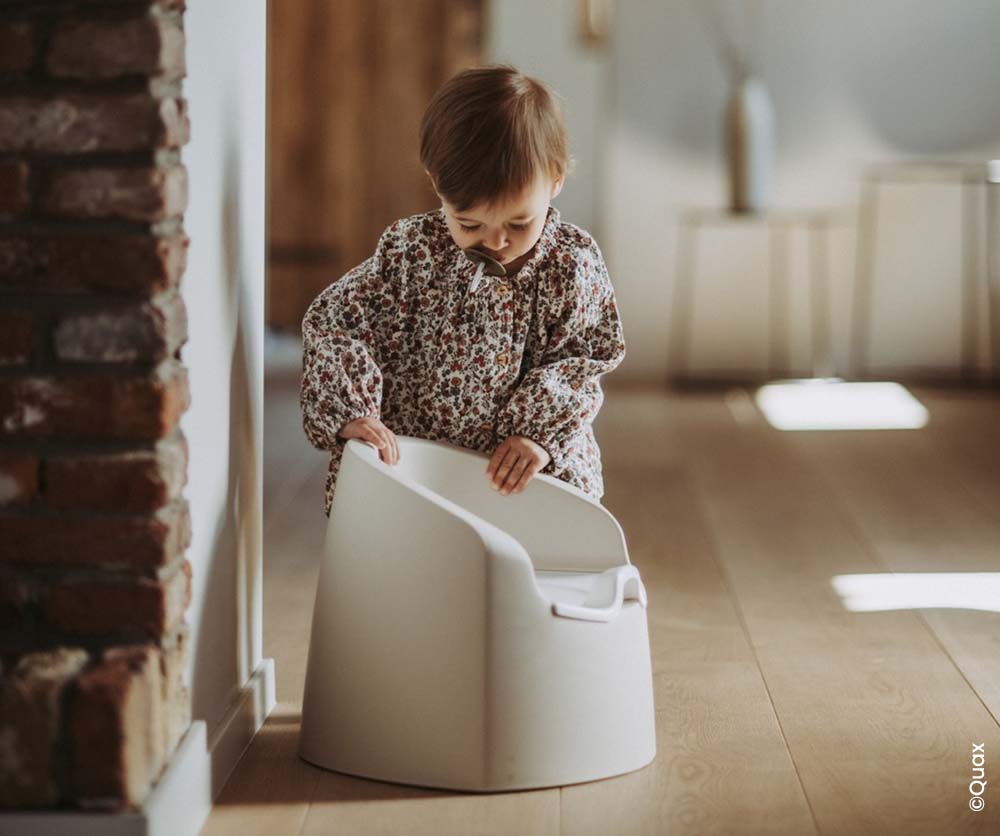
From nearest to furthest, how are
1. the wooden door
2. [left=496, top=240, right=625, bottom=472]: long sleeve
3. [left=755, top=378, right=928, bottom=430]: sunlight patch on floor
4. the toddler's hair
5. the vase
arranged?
the toddler's hair, [left=496, top=240, right=625, bottom=472]: long sleeve, [left=755, top=378, right=928, bottom=430]: sunlight patch on floor, the vase, the wooden door

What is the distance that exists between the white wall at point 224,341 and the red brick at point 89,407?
0.08 m

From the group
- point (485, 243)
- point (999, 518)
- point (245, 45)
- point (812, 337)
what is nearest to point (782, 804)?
point (485, 243)

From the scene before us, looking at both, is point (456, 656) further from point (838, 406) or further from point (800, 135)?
point (800, 135)

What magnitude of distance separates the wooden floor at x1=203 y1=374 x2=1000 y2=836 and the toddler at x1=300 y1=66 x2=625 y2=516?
0.38m

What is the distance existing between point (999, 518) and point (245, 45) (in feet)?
6.72

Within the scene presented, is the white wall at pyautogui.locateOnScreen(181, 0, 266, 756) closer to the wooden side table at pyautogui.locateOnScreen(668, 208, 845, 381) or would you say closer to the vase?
the vase

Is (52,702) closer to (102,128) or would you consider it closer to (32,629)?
(32,629)

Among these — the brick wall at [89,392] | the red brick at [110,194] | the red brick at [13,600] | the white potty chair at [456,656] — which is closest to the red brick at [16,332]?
the brick wall at [89,392]

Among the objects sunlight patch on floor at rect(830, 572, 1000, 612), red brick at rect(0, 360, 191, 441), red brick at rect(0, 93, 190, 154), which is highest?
red brick at rect(0, 93, 190, 154)

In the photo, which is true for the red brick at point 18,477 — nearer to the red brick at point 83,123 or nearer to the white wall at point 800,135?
the red brick at point 83,123

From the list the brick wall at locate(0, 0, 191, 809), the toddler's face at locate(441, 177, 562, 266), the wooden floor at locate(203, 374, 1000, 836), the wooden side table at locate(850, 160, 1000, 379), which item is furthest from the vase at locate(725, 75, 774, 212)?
the brick wall at locate(0, 0, 191, 809)

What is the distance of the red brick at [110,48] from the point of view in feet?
4.23

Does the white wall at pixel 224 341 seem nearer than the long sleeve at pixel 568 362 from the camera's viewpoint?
Yes

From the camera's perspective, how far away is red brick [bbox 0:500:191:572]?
1.34 meters
